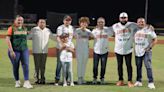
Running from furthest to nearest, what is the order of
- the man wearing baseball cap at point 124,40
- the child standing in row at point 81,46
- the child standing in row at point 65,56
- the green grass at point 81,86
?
the child standing in row at point 81,46 < the man wearing baseball cap at point 124,40 < the child standing in row at point 65,56 < the green grass at point 81,86

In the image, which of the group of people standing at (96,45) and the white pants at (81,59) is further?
the white pants at (81,59)

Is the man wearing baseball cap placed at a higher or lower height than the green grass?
higher

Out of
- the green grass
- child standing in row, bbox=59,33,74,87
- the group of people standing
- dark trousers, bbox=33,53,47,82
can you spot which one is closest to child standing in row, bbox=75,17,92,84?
the group of people standing

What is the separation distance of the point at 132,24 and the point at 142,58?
2.82 feet

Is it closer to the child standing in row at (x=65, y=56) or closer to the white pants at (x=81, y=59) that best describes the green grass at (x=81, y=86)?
the child standing in row at (x=65, y=56)

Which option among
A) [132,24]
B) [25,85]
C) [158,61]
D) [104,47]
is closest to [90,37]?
[104,47]

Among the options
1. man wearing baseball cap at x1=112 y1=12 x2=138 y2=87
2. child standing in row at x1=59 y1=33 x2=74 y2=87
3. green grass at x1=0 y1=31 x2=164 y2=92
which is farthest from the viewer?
man wearing baseball cap at x1=112 y1=12 x2=138 y2=87

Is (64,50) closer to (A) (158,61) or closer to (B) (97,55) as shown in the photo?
(B) (97,55)

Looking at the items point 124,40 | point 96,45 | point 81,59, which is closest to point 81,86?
point 81,59

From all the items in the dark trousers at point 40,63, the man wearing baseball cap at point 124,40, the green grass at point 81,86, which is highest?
the man wearing baseball cap at point 124,40

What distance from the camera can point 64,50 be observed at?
9.33 m

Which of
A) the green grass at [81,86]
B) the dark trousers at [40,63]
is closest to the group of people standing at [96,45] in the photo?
the dark trousers at [40,63]

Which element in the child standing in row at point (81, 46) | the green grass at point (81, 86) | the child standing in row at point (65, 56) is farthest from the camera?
the child standing in row at point (81, 46)

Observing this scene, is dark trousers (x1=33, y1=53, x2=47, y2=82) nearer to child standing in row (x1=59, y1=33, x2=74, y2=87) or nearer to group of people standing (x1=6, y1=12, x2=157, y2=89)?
group of people standing (x1=6, y1=12, x2=157, y2=89)
